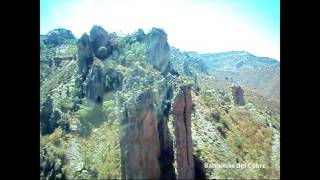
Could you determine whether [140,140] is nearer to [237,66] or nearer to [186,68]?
[186,68]

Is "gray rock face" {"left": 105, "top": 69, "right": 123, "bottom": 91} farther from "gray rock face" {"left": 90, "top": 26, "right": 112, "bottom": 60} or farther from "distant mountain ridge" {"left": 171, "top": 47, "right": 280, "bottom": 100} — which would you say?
"distant mountain ridge" {"left": 171, "top": 47, "right": 280, "bottom": 100}

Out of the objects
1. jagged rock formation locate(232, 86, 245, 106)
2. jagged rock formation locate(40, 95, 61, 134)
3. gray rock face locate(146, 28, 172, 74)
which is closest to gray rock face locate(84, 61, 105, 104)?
jagged rock formation locate(40, 95, 61, 134)

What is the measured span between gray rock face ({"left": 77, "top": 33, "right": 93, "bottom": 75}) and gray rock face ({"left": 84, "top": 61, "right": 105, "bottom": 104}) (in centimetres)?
5

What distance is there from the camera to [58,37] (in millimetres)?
3814

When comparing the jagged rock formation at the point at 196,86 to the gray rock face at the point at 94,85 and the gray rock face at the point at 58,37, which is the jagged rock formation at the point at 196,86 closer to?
the gray rock face at the point at 94,85

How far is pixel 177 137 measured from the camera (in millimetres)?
3830

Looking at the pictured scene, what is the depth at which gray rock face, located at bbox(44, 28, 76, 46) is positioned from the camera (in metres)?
3.78

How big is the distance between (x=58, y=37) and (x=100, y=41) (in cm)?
30

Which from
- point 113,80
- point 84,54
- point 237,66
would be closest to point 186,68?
point 237,66
